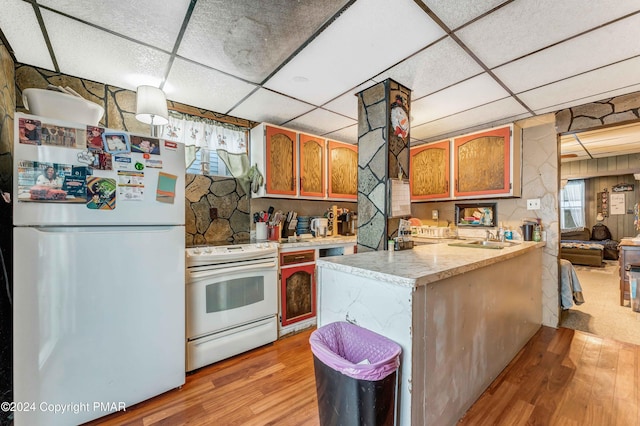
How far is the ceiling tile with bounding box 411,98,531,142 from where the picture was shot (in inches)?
101

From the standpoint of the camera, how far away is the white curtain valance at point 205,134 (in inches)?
100.0

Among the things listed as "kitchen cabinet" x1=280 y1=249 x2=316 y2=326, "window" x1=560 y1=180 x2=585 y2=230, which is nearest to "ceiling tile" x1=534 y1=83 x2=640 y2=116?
"kitchen cabinet" x1=280 y1=249 x2=316 y2=326

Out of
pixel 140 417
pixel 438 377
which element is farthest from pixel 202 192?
pixel 438 377

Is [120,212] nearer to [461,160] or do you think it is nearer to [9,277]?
[9,277]

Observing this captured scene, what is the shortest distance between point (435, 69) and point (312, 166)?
1.64m

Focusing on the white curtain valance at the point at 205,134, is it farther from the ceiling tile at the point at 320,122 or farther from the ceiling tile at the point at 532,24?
the ceiling tile at the point at 532,24

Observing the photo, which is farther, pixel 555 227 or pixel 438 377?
pixel 555 227

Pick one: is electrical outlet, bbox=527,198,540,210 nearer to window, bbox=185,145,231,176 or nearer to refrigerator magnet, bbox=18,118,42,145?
window, bbox=185,145,231,176

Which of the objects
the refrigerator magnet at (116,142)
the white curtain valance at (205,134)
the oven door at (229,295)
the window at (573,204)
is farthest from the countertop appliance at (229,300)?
the window at (573,204)

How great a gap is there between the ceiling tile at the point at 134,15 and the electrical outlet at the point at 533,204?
349 cm

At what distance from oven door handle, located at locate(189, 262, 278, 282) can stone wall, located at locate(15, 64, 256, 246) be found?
2.15ft

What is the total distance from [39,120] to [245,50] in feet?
3.89

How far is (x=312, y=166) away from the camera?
3.16 meters

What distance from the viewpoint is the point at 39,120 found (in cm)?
138
